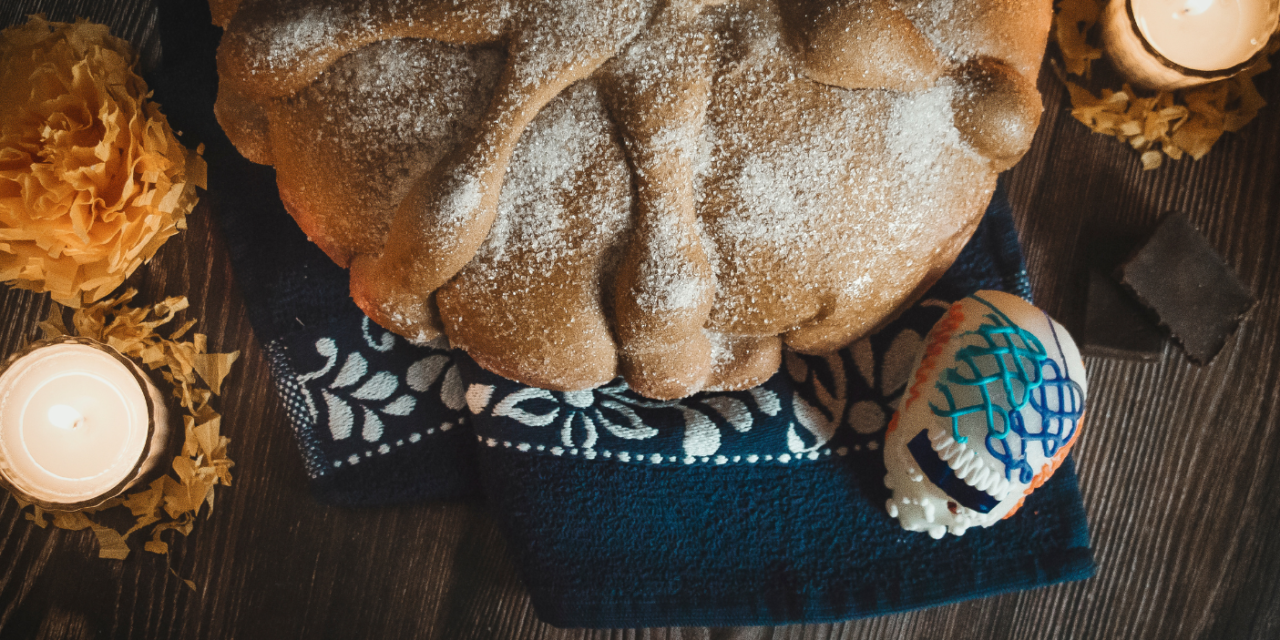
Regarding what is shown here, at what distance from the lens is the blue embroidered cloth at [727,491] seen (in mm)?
786

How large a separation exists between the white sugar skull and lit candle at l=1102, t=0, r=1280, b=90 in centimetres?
31

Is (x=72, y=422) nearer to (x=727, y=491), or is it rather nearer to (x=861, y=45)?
(x=727, y=491)

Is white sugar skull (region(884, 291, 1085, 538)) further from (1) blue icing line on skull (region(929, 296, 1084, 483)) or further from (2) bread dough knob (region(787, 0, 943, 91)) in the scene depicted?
(2) bread dough knob (region(787, 0, 943, 91))

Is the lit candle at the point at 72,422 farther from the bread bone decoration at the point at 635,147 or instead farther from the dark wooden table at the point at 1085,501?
the bread bone decoration at the point at 635,147

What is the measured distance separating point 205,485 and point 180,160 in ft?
1.14

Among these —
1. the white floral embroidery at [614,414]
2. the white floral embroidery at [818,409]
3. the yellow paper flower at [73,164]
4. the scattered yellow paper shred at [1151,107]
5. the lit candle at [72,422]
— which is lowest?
the lit candle at [72,422]

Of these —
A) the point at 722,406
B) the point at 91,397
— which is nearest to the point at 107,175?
the point at 91,397

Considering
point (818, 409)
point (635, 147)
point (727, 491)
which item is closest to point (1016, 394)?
point (818, 409)

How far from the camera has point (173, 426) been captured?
86 cm

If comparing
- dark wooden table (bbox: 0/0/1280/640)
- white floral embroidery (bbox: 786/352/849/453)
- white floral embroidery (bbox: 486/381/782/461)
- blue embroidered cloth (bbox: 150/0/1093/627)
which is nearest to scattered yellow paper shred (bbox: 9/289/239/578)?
dark wooden table (bbox: 0/0/1280/640)

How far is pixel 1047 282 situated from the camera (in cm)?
83

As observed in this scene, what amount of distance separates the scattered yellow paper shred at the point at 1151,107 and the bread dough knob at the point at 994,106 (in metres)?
0.31

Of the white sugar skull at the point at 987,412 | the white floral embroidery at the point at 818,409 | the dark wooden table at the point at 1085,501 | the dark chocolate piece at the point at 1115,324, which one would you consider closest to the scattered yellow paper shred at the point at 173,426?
the dark wooden table at the point at 1085,501

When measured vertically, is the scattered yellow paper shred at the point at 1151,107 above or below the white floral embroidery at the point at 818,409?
above
